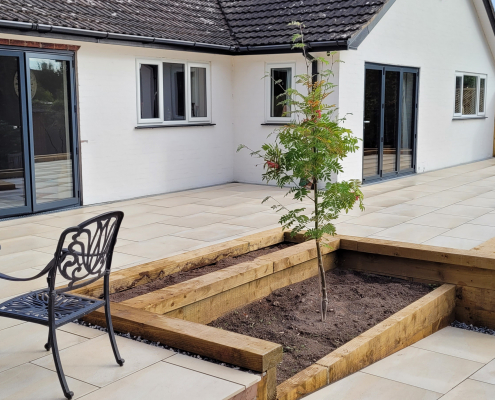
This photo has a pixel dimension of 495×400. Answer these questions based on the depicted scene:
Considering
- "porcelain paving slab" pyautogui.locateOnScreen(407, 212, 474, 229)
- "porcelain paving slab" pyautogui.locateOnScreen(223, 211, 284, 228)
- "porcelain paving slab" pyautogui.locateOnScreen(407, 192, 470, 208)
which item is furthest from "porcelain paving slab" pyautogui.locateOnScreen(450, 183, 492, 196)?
"porcelain paving slab" pyautogui.locateOnScreen(223, 211, 284, 228)

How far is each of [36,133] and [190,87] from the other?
3768 millimetres

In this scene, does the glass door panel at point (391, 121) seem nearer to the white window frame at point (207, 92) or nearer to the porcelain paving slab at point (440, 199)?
the porcelain paving slab at point (440, 199)

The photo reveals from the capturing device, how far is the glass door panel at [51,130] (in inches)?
362

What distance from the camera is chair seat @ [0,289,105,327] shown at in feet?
10.8

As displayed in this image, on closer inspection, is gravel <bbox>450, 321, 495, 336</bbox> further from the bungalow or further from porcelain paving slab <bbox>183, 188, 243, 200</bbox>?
the bungalow

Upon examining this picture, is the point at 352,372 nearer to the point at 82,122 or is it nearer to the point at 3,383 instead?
the point at 3,383

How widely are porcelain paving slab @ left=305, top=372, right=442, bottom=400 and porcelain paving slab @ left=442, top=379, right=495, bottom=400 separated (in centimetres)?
11

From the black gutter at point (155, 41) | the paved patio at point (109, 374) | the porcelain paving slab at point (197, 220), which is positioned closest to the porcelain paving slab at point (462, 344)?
the paved patio at point (109, 374)

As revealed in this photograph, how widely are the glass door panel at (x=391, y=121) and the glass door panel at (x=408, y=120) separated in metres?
0.33

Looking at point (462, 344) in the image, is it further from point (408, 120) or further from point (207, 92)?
point (408, 120)

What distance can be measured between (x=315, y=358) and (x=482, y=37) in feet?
51.1

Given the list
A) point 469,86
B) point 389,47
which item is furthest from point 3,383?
point 469,86

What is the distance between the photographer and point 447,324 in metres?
5.95

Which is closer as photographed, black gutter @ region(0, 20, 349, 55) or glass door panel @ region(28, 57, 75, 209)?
black gutter @ region(0, 20, 349, 55)
